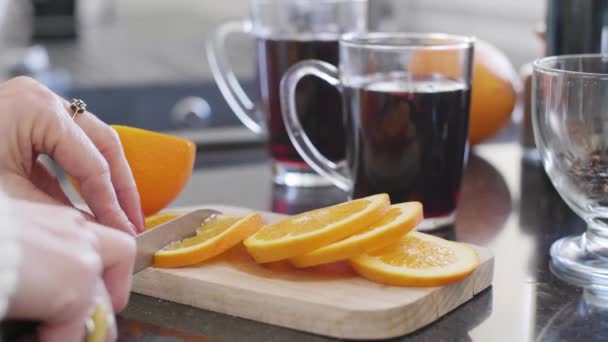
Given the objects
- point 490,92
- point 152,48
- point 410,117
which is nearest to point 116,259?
point 410,117

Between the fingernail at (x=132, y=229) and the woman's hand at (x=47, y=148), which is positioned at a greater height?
the woman's hand at (x=47, y=148)

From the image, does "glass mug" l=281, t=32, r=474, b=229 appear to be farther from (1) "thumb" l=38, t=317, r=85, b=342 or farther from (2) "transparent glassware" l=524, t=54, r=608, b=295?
(1) "thumb" l=38, t=317, r=85, b=342

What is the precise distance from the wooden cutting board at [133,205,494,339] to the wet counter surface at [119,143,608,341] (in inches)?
0.4

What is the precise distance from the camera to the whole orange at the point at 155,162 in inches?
38.7

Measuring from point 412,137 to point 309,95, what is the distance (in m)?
0.24

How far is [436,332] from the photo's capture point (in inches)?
30.0

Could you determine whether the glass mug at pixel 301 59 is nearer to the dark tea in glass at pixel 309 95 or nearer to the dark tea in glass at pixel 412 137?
the dark tea in glass at pixel 309 95

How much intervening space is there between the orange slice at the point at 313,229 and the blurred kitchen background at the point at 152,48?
78 cm

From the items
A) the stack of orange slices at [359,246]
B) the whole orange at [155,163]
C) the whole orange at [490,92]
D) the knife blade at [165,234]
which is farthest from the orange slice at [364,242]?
the whole orange at [490,92]

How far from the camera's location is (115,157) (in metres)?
Result: 0.88

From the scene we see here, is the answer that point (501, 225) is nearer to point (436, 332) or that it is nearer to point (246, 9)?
point (436, 332)

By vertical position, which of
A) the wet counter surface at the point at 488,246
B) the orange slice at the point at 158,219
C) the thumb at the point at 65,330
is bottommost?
the wet counter surface at the point at 488,246

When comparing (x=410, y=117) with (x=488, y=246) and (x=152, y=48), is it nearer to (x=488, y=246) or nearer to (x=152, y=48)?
(x=488, y=246)

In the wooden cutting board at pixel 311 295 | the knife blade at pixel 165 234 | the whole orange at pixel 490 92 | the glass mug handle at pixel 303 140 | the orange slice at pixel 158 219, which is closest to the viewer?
the wooden cutting board at pixel 311 295
